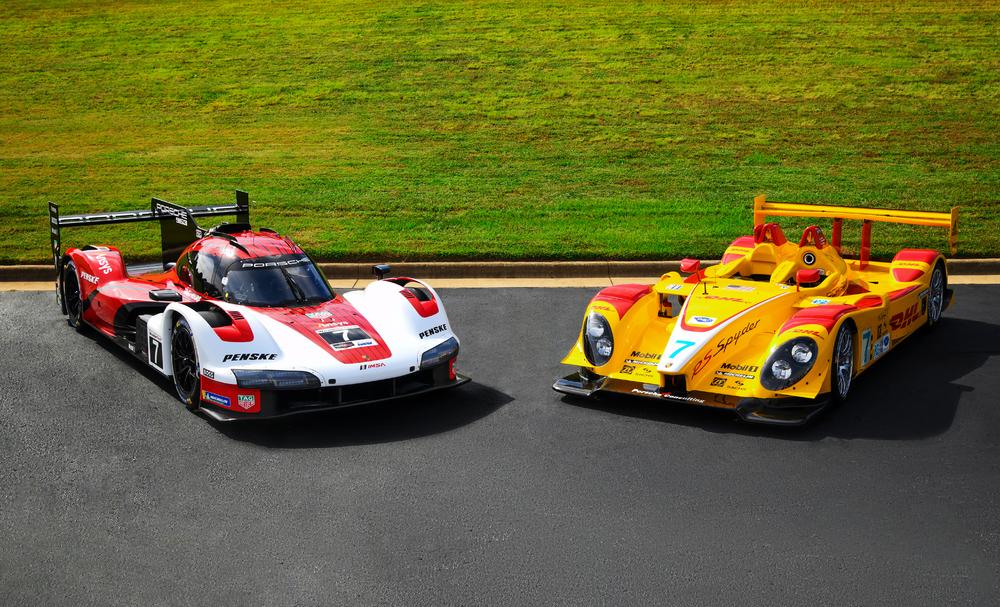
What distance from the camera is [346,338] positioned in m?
8.73

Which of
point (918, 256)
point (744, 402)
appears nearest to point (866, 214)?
point (918, 256)

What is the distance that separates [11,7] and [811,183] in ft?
81.3

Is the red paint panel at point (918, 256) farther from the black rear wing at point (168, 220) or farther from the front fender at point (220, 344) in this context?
the black rear wing at point (168, 220)

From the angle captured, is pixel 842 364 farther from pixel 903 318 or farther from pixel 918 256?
pixel 918 256

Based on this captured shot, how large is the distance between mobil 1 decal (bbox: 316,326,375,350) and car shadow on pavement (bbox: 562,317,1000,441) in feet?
6.18

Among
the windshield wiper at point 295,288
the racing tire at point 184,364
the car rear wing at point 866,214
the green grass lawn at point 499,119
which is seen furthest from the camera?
the green grass lawn at point 499,119

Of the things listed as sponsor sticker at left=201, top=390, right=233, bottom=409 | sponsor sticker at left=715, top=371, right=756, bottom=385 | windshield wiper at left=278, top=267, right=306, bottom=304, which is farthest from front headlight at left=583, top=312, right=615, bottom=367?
sponsor sticker at left=201, top=390, right=233, bottom=409

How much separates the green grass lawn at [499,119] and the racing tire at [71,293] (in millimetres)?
3420

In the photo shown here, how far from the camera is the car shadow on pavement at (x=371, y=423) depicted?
820 cm

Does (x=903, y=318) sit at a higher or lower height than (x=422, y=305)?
lower

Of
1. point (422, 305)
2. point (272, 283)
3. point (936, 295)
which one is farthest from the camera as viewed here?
point (936, 295)

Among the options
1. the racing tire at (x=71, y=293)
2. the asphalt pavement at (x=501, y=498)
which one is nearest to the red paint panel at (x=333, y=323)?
the asphalt pavement at (x=501, y=498)

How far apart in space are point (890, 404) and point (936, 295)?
9.91 ft

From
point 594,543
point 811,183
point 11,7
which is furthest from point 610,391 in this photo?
point 11,7
